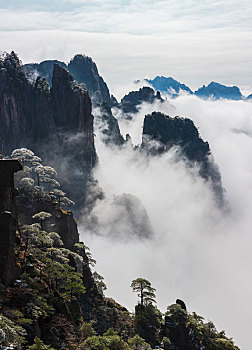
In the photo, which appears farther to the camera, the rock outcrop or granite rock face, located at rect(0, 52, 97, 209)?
granite rock face, located at rect(0, 52, 97, 209)

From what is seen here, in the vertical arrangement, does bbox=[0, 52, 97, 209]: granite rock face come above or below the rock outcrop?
above

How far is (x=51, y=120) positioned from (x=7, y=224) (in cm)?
10859

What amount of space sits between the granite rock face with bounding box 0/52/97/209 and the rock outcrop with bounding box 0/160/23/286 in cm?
9194

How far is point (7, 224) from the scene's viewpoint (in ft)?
112

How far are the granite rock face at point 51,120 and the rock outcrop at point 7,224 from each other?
302ft

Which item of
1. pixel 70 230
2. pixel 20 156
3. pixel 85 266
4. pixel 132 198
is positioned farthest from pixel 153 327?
pixel 132 198

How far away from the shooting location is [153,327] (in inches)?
2153

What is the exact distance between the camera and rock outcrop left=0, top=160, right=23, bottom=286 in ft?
107

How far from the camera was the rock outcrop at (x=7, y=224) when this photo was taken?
3275cm

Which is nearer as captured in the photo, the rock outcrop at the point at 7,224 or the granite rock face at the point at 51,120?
the rock outcrop at the point at 7,224

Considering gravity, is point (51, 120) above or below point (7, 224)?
above

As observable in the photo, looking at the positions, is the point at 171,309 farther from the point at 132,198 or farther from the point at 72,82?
the point at 72,82

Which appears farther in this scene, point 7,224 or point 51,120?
point 51,120

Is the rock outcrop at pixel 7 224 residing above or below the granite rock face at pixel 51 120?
below
